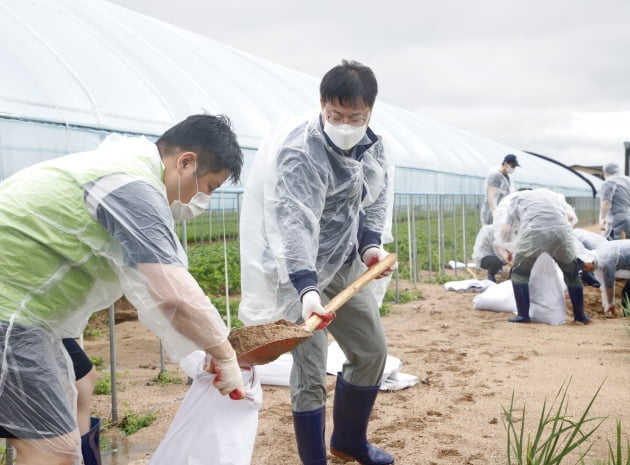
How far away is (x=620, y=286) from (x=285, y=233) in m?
6.38

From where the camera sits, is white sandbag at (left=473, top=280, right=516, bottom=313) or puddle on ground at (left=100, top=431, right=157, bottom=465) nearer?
puddle on ground at (left=100, top=431, right=157, bottom=465)

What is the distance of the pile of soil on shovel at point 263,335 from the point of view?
7.04ft

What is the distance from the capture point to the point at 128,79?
18.6ft

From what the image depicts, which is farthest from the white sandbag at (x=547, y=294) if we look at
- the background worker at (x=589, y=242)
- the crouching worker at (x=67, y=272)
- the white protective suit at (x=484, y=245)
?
the crouching worker at (x=67, y=272)

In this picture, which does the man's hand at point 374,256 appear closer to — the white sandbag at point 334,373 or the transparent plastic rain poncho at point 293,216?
the transparent plastic rain poncho at point 293,216

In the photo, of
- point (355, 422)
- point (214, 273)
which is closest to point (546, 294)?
point (214, 273)

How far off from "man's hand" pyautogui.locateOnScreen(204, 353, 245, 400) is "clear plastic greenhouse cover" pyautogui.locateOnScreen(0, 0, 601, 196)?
1.53m

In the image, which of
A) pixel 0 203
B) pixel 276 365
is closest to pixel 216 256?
pixel 276 365

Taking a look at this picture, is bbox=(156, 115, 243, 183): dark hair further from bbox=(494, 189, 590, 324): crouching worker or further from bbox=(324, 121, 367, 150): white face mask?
bbox=(494, 189, 590, 324): crouching worker

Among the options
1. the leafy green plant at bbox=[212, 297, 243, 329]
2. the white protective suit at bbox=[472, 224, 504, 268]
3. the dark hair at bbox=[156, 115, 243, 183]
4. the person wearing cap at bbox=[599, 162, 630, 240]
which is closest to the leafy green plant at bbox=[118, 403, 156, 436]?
the dark hair at bbox=[156, 115, 243, 183]

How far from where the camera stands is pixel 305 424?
2.58 m

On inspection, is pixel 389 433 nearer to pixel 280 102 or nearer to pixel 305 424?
pixel 305 424

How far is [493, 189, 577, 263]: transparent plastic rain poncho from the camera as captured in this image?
5973 mm

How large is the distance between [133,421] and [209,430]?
5.40ft
